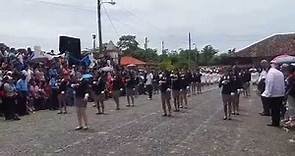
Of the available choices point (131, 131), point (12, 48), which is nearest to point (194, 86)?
point (12, 48)

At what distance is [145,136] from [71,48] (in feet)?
70.2

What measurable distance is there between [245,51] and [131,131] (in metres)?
42.8

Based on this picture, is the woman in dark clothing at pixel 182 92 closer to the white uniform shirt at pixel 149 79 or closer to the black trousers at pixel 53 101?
the black trousers at pixel 53 101

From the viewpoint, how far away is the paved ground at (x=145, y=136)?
13.9 metres

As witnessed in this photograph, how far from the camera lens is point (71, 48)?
3716cm

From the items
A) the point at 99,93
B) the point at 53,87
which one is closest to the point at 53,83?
the point at 53,87

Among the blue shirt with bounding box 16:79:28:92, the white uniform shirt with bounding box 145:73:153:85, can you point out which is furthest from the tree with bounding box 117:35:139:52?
the blue shirt with bounding box 16:79:28:92

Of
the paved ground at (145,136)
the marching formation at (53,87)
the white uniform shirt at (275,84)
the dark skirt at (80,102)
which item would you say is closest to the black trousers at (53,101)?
the marching formation at (53,87)

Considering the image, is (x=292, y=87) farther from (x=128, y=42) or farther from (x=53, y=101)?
(x=128, y=42)

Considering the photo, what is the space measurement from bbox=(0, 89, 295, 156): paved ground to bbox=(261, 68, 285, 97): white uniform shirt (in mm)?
1219

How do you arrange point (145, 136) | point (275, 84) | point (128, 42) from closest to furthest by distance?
1. point (145, 136)
2. point (275, 84)
3. point (128, 42)

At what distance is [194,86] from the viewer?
1666 inches

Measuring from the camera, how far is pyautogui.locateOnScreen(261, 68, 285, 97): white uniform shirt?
1909 cm

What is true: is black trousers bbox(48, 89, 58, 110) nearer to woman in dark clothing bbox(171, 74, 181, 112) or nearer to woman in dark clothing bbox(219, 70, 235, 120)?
woman in dark clothing bbox(171, 74, 181, 112)
